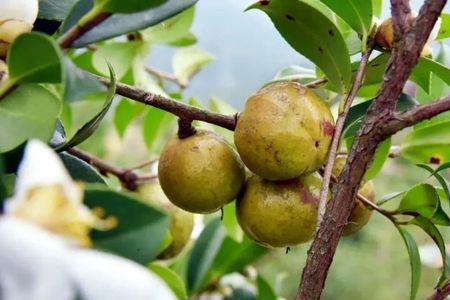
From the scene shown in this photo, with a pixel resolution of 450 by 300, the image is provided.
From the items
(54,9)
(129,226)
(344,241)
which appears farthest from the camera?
(344,241)

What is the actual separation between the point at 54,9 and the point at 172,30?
490 millimetres

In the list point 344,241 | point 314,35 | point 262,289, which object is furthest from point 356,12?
point 344,241

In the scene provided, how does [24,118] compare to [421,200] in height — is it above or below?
above

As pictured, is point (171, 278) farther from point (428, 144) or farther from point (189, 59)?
point (189, 59)

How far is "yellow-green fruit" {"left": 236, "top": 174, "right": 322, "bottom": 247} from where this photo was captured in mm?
711

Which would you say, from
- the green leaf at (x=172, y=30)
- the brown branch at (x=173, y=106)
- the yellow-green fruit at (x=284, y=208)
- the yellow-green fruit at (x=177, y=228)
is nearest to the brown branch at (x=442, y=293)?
the yellow-green fruit at (x=284, y=208)

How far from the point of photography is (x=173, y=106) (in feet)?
2.25

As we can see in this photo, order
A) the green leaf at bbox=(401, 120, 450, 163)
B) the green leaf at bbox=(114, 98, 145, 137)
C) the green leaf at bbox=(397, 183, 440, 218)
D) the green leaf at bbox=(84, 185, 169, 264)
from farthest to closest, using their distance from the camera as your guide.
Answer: the green leaf at bbox=(114, 98, 145, 137), the green leaf at bbox=(401, 120, 450, 163), the green leaf at bbox=(397, 183, 440, 218), the green leaf at bbox=(84, 185, 169, 264)

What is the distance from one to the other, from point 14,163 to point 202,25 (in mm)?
2089

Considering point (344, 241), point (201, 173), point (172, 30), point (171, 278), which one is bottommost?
point (344, 241)

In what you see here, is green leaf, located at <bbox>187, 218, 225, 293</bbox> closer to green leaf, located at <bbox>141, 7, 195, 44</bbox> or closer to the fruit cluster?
green leaf, located at <bbox>141, 7, 195, 44</bbox>

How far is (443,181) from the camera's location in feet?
2.42

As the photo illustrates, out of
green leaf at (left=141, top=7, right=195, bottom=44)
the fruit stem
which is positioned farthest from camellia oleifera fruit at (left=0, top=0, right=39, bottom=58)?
green leaf at (left=141, top=7, right=195, bottom=44)

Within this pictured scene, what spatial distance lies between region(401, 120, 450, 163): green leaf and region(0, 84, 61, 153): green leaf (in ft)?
1.54
